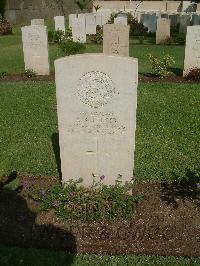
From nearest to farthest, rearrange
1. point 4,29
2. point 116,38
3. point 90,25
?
point 116,38 < point 90,25 < point 4,29

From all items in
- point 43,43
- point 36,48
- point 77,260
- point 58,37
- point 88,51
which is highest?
point 43,43

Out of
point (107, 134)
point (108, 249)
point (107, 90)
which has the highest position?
point (107, 90)

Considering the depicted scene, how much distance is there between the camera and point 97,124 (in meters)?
4.21

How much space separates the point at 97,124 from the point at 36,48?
8.34 metres

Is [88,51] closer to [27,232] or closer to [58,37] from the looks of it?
[58,37]

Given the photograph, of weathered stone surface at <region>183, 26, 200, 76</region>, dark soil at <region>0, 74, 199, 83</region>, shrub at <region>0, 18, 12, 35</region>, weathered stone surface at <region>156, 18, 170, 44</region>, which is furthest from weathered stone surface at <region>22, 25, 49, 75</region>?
shrub at <region>0, 18, 12, 35</region>

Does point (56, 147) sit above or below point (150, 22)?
below

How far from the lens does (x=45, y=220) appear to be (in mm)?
4250

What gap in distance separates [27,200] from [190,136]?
3517 millimetres

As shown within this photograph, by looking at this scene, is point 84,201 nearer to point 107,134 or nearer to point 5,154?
point 107,134

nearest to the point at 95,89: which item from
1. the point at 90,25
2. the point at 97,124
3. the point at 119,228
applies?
the point at 97,124

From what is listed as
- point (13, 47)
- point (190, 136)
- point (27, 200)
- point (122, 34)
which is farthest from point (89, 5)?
point (27, 200)

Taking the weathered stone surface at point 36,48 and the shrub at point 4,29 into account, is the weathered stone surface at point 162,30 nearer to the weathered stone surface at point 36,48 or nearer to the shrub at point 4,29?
the weathered stone surface at point 36,48

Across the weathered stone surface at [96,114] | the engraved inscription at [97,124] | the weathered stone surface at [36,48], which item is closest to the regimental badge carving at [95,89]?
the weathered stone surface at [96,114]
